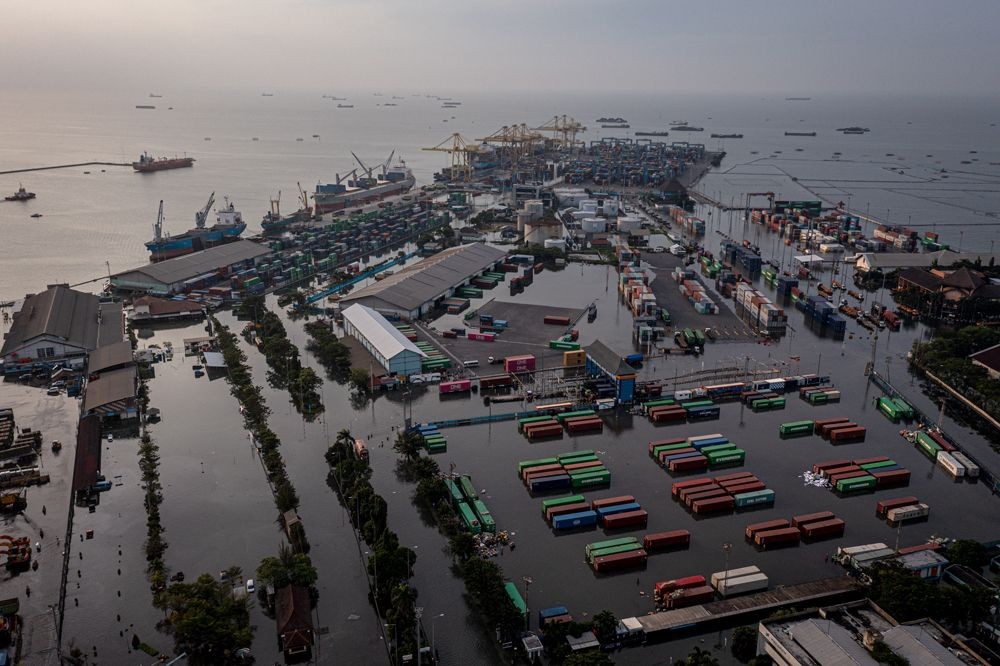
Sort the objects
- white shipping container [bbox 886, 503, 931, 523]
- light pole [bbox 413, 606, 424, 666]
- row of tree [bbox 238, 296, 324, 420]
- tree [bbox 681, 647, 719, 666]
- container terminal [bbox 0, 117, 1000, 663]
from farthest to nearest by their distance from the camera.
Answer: row of tree [bbox 238, 296, 324, 420] → white shipping container [bbox 886, 503, 931, 523] → container terminal [bbox 0, 117, 1000, 663] → light pole [bbox 413, 606, 424, 666] → tree [bbox 681, 647, 719, 666]

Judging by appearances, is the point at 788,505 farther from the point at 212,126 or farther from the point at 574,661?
the point at 212,126

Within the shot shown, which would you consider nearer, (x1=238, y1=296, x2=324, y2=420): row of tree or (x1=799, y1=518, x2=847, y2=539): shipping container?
(x1=799, y1=518, x2=847, y2=539): shipping container

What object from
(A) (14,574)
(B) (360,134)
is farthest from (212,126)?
(A) (14,574)

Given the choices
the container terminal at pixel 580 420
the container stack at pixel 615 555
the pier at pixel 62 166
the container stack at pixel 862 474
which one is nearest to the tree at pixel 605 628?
the container terminal at pixel 580 420

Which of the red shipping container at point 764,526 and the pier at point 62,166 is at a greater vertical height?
the pier at point 62,166

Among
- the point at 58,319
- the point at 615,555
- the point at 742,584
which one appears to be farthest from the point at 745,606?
the point at 58,319

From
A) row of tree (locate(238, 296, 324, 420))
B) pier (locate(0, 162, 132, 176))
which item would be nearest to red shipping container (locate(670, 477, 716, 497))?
row of tree (locate(238, 296, 324, 420))

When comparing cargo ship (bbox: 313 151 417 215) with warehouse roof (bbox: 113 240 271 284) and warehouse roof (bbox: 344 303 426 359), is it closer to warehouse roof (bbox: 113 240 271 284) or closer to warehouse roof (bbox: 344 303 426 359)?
warehouse roof (bbox: 113 240 271 284)

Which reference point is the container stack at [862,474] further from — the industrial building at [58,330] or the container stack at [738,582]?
the industrial building at [58,330]
